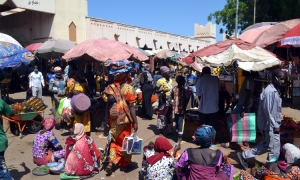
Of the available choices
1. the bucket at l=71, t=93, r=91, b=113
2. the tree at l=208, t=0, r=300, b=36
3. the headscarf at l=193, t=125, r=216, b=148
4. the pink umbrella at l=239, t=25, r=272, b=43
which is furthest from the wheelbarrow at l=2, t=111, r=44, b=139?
the tree at l=208, t=0, r=300, b=36

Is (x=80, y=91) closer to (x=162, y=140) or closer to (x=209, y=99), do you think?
(x=209, y=99)

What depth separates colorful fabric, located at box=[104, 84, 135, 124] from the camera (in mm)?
4879

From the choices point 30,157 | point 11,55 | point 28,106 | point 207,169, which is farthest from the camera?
point 28,106

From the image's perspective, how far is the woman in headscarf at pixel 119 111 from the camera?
4910mm

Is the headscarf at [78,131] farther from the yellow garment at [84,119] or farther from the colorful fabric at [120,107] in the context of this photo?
the yellow garment at [84,119]

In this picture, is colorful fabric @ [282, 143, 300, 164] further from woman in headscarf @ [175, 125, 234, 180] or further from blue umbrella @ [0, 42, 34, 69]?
blue umbrella @ [0, 42, 34, 69]

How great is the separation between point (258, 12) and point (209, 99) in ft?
48.3

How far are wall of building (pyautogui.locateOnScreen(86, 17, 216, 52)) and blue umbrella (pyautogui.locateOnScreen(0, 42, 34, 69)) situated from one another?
1252 cm

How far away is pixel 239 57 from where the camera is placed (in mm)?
5758

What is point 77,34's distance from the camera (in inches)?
779

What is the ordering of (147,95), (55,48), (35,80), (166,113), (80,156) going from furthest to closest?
(55,48) < (35,80) < (147,95) < (166,113) < (80,156)

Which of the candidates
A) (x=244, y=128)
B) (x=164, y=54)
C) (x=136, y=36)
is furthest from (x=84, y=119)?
(x=136, y=36)

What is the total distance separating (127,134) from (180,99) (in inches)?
79.5

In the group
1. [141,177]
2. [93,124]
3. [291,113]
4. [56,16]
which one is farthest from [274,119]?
[56,16]
